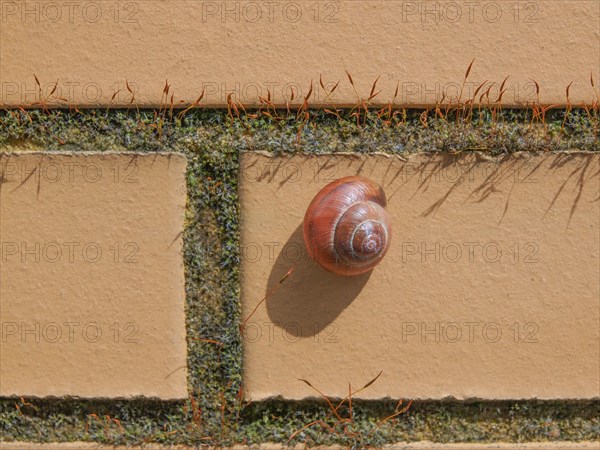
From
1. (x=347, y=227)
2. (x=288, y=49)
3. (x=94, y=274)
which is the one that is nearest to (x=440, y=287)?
(x=347, y=227)

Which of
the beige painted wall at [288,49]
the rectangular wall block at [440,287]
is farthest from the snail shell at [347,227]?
the beige painted wall at [288,49]

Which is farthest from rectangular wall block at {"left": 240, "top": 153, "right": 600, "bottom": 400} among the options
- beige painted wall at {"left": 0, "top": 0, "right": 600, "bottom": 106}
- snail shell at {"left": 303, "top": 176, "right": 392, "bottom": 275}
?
beige painted wall at {"left": 0, "top": 0, "right": 600, "bottom": 106}

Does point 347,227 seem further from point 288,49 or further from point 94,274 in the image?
point 94,274

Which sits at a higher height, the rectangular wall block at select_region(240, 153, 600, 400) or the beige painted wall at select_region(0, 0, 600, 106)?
the beige painted wall at select_region(0, 0, 600, 106)

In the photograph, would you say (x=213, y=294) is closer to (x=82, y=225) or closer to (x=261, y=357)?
(x=261, y=357)

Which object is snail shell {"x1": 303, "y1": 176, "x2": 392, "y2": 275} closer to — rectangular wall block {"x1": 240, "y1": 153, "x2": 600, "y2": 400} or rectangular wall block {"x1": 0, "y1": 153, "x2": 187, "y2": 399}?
rectangular wall block {"x1": 240, "y1": 153, "x2": 600, "y2": 400}
